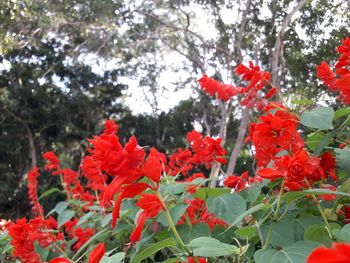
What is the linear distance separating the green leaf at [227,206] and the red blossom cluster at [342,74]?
0.42m

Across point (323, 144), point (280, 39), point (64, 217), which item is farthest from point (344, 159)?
point (280, 39)

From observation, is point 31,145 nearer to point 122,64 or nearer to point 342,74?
point 122,64

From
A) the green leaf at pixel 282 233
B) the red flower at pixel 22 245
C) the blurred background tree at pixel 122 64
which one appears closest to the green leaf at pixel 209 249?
the green leaf at pixel 282 233

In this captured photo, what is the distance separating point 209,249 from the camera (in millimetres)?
907

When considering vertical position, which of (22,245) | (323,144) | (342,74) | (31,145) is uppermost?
(31,145)

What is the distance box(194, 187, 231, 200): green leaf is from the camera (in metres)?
1.46

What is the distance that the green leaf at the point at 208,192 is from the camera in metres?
1.46

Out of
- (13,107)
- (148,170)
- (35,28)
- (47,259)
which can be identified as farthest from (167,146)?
(148,170)

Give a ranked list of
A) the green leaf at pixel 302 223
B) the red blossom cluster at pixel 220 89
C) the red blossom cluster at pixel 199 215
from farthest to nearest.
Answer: the red blossom cluster at pixel 220 89
the red blossom cluster at pixel 199 215
the green leaf at pixel 302 223

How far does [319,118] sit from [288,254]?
0.49m

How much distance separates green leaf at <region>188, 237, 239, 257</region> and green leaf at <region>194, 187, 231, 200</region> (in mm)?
501

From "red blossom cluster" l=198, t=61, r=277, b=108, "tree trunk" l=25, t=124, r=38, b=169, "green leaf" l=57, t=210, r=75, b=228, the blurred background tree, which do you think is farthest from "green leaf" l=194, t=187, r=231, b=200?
"tree trunk" l=25, t=124, r=38, b=169

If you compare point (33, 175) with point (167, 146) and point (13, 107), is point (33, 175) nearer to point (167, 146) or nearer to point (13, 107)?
point (13, 107)

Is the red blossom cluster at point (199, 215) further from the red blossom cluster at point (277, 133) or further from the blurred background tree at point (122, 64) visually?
the blurred background tree at point (122, 64)
